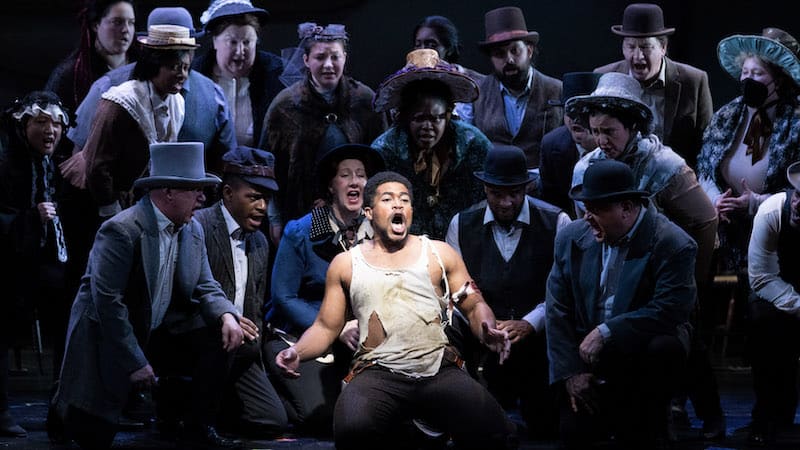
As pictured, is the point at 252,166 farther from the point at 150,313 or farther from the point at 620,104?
the point at 620,104

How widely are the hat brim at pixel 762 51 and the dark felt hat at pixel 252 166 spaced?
7.57 ft

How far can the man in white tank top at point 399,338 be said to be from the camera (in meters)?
5.69

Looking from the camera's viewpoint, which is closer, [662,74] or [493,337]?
[493,337]

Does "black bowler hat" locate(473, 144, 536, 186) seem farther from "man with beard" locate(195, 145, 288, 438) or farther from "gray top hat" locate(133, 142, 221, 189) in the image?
"gray top hat" locate(133, 142, 221, 189)

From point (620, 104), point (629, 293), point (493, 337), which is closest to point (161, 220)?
point (493, 337)

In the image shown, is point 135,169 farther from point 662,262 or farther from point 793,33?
point 793,33

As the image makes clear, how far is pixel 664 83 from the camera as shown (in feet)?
24.3

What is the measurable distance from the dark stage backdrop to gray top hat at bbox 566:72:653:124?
2151 mm

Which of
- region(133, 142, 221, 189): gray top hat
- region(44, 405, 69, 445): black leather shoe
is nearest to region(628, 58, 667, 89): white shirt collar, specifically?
region(133, 142, 221, 189): gray top hat

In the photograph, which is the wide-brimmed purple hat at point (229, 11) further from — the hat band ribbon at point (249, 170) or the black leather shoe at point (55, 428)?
the black leather shoe at point (55, 428)

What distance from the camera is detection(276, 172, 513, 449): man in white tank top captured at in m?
5.69

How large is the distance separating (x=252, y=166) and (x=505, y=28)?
1.78 meters

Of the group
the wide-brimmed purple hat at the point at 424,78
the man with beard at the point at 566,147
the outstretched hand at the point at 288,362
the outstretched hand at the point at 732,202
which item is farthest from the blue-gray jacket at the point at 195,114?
the outstretched hand at the point at 732,202

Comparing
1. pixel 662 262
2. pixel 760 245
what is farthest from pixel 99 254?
pixel 760 245
